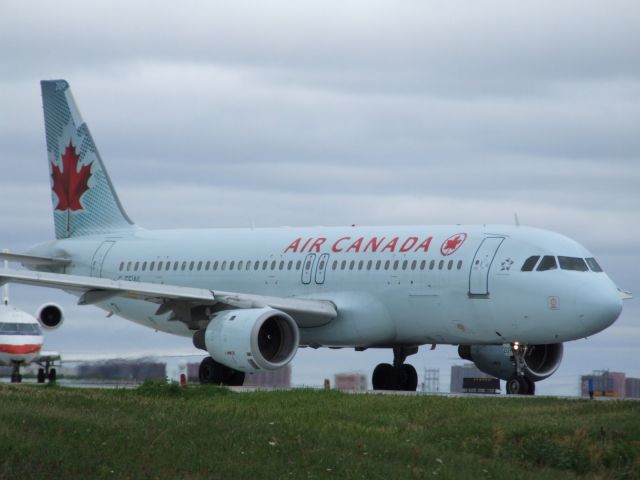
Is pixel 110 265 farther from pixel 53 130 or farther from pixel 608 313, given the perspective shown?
pixel 608 313

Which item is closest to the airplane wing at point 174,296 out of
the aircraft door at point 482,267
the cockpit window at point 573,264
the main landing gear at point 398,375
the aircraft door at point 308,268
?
the aircraft door at point 308,268

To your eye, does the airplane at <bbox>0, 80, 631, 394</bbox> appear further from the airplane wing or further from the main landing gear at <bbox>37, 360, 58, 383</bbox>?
the main landing gear at <bbox>37, 360, 58, 383</bbox>

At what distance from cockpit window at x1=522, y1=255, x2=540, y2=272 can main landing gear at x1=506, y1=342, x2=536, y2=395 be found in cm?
193

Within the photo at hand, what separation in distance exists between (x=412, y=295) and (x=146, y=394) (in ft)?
27.2

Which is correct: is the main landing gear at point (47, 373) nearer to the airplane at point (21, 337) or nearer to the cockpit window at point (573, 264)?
the airplane at point (21, 337)

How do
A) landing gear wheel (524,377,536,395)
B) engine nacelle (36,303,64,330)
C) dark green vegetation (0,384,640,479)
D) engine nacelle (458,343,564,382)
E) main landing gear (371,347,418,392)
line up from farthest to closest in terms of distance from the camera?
engine nacelle (36,303,64,330) < main landing gear (371,347,418,392) < engine nacelle (458,343,564,382) < landing gear wheel (524,377,536,395) < dark green vegetation (0,384,640,479)

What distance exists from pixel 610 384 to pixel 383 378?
6.96 m

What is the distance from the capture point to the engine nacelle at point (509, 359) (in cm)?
3431

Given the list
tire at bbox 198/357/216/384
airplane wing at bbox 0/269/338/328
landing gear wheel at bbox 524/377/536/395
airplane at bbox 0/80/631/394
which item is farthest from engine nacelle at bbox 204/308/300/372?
landing gear wheel at bbox 524/377/536/395

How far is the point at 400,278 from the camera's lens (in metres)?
33.9

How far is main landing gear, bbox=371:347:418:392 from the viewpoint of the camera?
37.1 m

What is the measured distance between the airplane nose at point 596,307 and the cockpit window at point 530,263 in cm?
126

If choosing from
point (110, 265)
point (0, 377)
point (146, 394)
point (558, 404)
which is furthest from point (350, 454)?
point (0, 377)

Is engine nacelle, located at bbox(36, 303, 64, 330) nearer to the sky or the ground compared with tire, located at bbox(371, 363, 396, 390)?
nearer to the sky
